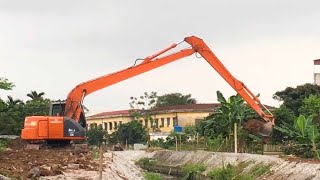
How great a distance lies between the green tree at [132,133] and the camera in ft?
302

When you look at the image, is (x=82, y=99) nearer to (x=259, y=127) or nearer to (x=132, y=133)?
(x=259, y=127)

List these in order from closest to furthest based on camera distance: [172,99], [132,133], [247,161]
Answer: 1. [247,161]
2. [132,133]
3. [172,99]

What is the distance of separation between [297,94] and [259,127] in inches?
1175

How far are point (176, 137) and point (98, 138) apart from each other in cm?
2991

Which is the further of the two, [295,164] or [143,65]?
[143,65]

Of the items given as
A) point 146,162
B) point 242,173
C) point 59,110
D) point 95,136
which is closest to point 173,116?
point 95,136

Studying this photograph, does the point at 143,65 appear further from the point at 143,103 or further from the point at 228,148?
the point at 143,103

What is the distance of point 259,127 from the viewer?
3750 cm

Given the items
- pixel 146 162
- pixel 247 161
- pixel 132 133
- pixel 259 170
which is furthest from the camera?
pixel 132 133

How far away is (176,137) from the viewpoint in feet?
232

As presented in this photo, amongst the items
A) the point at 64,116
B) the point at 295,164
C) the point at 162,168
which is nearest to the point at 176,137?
the point at 162,168

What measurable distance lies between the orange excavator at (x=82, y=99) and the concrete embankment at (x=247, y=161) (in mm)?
3683

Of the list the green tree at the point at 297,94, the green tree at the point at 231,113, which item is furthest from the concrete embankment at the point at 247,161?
the green tree at the point at 297,94

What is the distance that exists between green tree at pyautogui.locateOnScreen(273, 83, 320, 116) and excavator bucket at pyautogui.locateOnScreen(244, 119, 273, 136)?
25.9 meters
